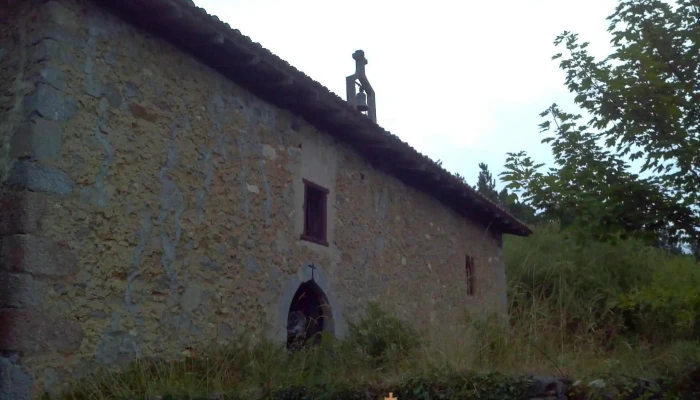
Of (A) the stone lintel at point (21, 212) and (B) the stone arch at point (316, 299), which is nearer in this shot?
(A) the stone lintel at point (21, 212)

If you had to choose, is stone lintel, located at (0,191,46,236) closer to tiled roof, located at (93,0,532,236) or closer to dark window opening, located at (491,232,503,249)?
tiled roof, located at (93,0,532,236)

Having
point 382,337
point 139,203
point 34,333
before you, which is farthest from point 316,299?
point 34,333

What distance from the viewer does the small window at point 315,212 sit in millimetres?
8805

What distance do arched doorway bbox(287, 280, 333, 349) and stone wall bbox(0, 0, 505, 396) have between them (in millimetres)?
178

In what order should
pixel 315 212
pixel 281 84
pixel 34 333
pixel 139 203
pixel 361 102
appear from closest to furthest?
pixel 34 333
pixel 139 203
pixel 281 84
pixel 315 212
pixel 361 102

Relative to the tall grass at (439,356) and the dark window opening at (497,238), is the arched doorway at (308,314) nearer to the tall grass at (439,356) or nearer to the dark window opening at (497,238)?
the tall grass at (439,356)

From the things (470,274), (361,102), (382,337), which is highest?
(361,102)

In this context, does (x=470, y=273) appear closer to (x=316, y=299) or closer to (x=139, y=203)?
(x=316, y=299)

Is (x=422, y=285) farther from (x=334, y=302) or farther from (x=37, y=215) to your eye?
(x=37, y=215)

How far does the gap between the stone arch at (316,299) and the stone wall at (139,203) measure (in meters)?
0.03

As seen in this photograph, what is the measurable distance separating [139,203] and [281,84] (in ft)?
7.66

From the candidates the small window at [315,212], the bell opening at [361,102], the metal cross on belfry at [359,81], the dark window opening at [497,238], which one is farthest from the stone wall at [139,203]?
the dark window opening at [497,238]

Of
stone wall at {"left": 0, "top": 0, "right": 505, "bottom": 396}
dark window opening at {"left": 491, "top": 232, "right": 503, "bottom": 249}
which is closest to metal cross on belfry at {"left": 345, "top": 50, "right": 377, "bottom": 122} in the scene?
stone wall at {"left": 0, "top": 0, "right": 505, "bottom": 396}

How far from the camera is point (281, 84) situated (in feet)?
25.9
